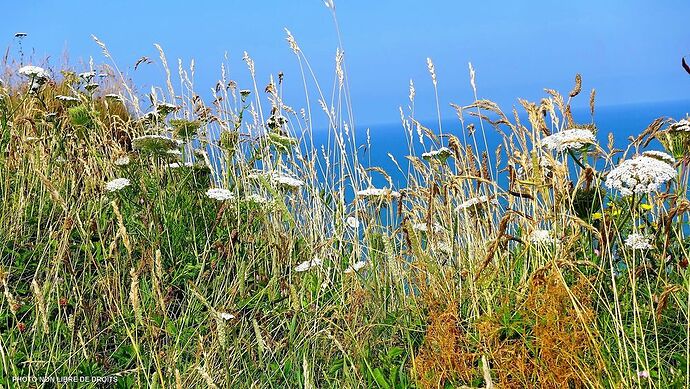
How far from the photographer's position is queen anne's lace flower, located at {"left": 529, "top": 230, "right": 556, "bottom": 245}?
2629 mm

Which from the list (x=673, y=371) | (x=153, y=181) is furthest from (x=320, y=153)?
(x=673, y=371)

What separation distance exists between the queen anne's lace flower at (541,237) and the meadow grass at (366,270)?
0.06 ft

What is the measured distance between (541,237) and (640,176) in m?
0.64

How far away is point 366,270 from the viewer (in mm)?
3391

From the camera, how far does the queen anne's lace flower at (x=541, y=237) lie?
2629mm

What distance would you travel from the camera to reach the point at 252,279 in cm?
373

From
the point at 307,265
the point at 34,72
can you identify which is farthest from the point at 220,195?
the point at 34,72

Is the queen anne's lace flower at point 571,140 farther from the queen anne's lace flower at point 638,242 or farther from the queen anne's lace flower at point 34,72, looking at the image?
the queen anne's lace flower at point 34,72

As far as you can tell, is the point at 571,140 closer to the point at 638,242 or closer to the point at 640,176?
the point at 640,176

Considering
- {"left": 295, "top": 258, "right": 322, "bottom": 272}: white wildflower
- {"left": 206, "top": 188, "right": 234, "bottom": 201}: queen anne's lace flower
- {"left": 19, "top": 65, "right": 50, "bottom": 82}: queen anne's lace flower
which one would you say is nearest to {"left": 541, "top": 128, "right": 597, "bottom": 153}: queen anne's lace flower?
{"left": 295, "top": 258, "right": 322, "bottom": 272}: white wildflower

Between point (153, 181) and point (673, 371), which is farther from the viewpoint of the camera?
point (153, 181)

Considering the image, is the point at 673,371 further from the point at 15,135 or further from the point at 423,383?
the point at 15,135

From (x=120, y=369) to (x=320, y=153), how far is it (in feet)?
6.97

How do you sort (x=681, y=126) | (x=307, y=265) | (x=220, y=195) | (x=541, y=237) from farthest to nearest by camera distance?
(x=220, y=195), (x=307, y=265), (x=541, y=237), (x=681, y=126)
